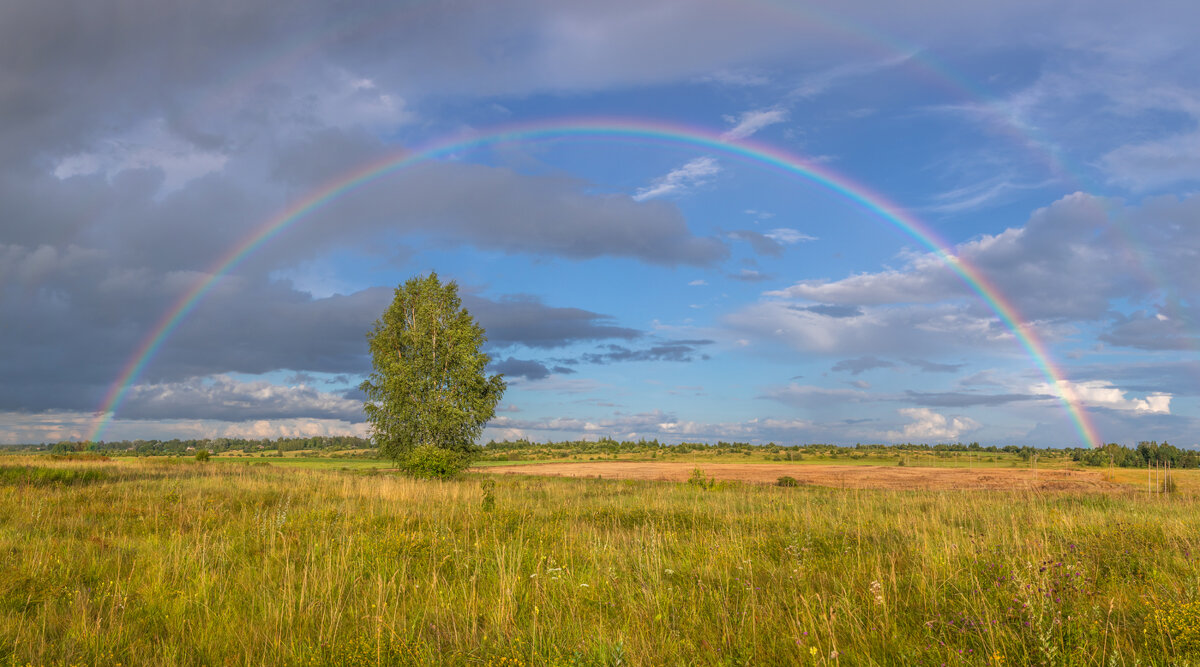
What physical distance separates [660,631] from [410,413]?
41069 millimetres

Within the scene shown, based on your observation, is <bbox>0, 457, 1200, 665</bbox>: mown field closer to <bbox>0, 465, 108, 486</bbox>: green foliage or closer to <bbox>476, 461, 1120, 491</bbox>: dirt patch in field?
<bbox>0, 465, 108, 486</bbox>: green foliage

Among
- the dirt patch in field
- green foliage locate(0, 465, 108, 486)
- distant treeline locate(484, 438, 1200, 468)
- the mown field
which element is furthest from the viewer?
distant treeline locate(484, 438, 1200, 468)

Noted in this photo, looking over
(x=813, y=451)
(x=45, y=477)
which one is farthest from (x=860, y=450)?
(x=45, y=477)

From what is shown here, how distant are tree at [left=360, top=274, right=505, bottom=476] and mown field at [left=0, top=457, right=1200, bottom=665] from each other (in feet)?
101

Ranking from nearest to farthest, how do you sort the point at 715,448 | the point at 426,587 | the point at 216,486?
the point at 426,587, the point at 216,486, the point at 715,448

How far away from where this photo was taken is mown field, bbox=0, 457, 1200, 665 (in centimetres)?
479

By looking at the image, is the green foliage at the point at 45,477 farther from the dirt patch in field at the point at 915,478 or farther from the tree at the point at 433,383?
the dirt patch in field at the point at 915,478

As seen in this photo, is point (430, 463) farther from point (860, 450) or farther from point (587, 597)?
point (860, 450)

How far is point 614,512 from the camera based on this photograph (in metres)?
15.8

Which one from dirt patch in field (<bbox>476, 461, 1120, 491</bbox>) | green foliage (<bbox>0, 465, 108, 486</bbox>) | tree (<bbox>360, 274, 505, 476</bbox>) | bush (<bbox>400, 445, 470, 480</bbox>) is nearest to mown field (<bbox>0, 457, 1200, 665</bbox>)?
green foliage (<bbox>0, 465, 108, 486</bbox>)

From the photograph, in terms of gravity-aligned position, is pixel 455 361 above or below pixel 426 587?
above

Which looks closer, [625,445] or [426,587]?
[426,587]

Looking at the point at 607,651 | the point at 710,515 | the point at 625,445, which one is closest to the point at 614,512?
the point at 710,515

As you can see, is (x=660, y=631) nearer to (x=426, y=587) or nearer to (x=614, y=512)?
(x=426, y=587)
